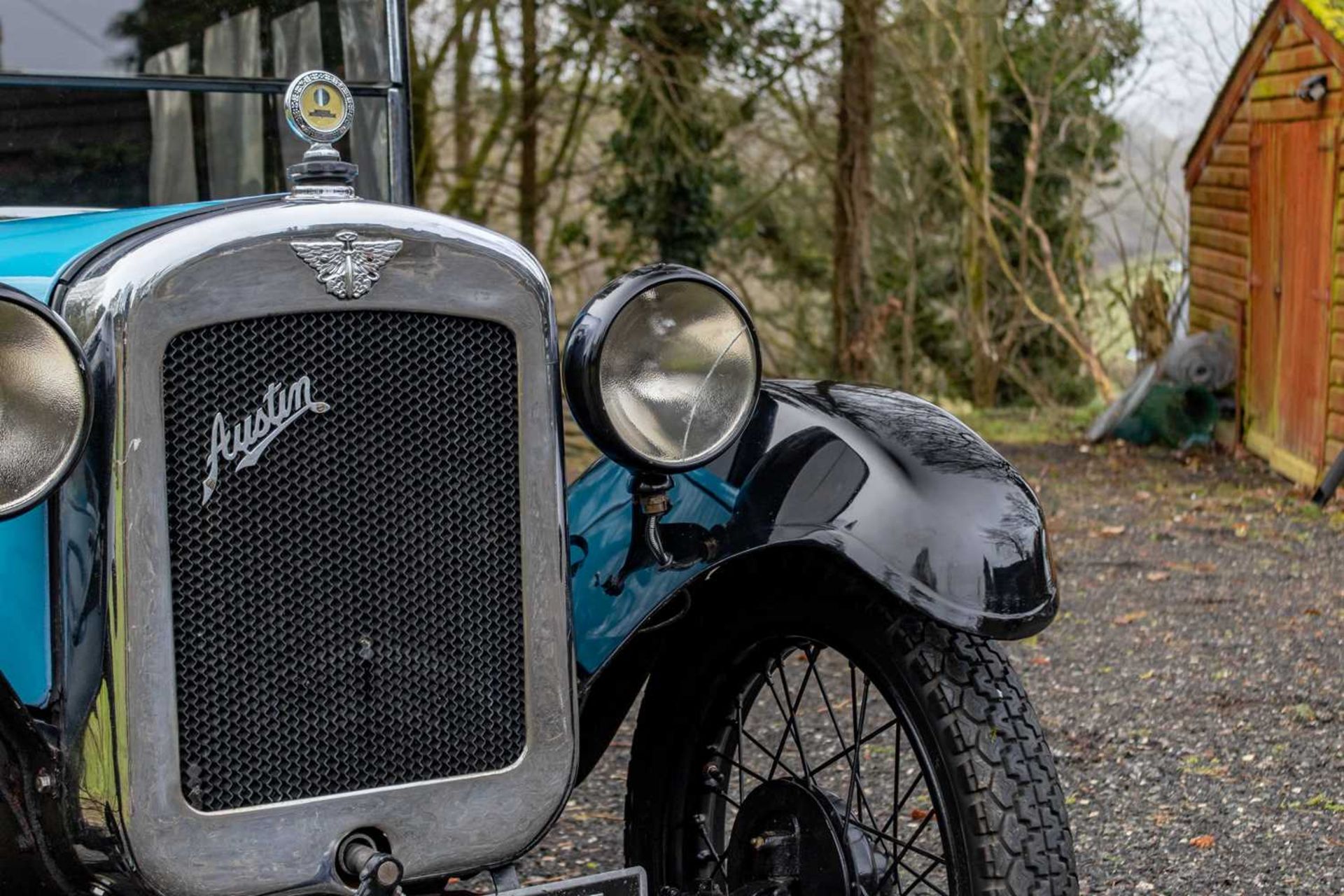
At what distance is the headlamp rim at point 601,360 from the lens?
7.07 ft

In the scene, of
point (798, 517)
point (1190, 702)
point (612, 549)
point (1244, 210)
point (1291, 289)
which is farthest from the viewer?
point (1244, 210)

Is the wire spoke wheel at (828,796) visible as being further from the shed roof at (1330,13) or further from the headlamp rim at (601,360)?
the shed roof at (1330,13)

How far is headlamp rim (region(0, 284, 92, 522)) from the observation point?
175 cm

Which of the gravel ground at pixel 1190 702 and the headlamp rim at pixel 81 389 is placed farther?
the gravel ground at pixel 1190 702

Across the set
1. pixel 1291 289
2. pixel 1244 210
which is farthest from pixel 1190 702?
pixel 1244 210

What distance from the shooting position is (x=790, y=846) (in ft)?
7.57

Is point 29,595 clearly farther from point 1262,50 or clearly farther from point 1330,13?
point 1262,50

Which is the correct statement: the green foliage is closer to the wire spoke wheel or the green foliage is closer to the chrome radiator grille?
the wire spoke wheel

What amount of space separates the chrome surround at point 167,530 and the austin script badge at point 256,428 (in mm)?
63

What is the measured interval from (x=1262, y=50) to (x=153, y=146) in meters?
8.53

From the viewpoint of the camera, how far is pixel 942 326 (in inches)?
648

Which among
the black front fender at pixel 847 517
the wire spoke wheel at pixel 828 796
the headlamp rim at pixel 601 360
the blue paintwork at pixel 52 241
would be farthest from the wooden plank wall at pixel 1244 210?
the blue paintwork at pixel 52 241

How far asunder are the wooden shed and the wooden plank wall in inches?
0.4

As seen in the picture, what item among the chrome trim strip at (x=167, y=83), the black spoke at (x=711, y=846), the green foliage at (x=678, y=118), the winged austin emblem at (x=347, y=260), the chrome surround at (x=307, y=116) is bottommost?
the black spoke at (x=711, y=846)
